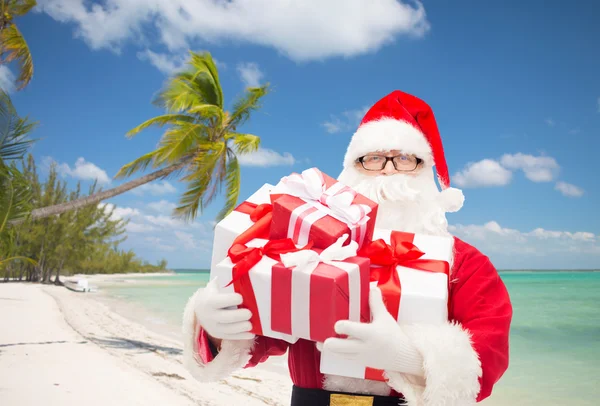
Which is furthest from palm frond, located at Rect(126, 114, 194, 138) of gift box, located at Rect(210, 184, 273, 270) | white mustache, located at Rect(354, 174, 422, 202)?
gift box, located at Rect(210, 184, 273, 270)

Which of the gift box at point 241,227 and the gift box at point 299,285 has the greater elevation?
the gift box at point 241,227

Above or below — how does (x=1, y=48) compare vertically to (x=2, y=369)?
above

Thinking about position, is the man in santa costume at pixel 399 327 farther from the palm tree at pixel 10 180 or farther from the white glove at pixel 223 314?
the palm tree at pixel 10 180

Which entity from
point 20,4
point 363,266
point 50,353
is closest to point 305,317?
point 363,266

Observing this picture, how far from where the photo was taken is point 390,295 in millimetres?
1316

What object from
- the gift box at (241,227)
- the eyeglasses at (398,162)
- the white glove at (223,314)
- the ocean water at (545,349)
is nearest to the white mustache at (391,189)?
→ the eyeglasses at (398,162)

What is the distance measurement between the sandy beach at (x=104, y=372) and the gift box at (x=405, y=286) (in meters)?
4.82

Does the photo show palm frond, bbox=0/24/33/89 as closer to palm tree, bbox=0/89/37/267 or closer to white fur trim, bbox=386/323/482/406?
palm tree, bbox=0/89/37/267

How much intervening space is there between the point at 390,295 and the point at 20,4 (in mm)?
9476

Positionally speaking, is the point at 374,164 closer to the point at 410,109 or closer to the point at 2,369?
the point at 410,109

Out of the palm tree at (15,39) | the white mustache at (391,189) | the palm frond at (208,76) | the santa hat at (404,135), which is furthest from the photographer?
the palm frond at (208,76)

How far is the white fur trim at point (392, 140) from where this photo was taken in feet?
6.53

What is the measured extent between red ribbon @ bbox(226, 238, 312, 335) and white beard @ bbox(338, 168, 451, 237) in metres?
0.64

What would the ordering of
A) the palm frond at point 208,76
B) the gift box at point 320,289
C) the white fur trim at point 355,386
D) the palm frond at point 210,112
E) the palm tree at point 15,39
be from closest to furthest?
the gift box at point 320,289 → the white fur trim at point 355,386 → the palm tree at point 15,39 → the palm frond at point 210,112 → the palm frond at point 208,76
